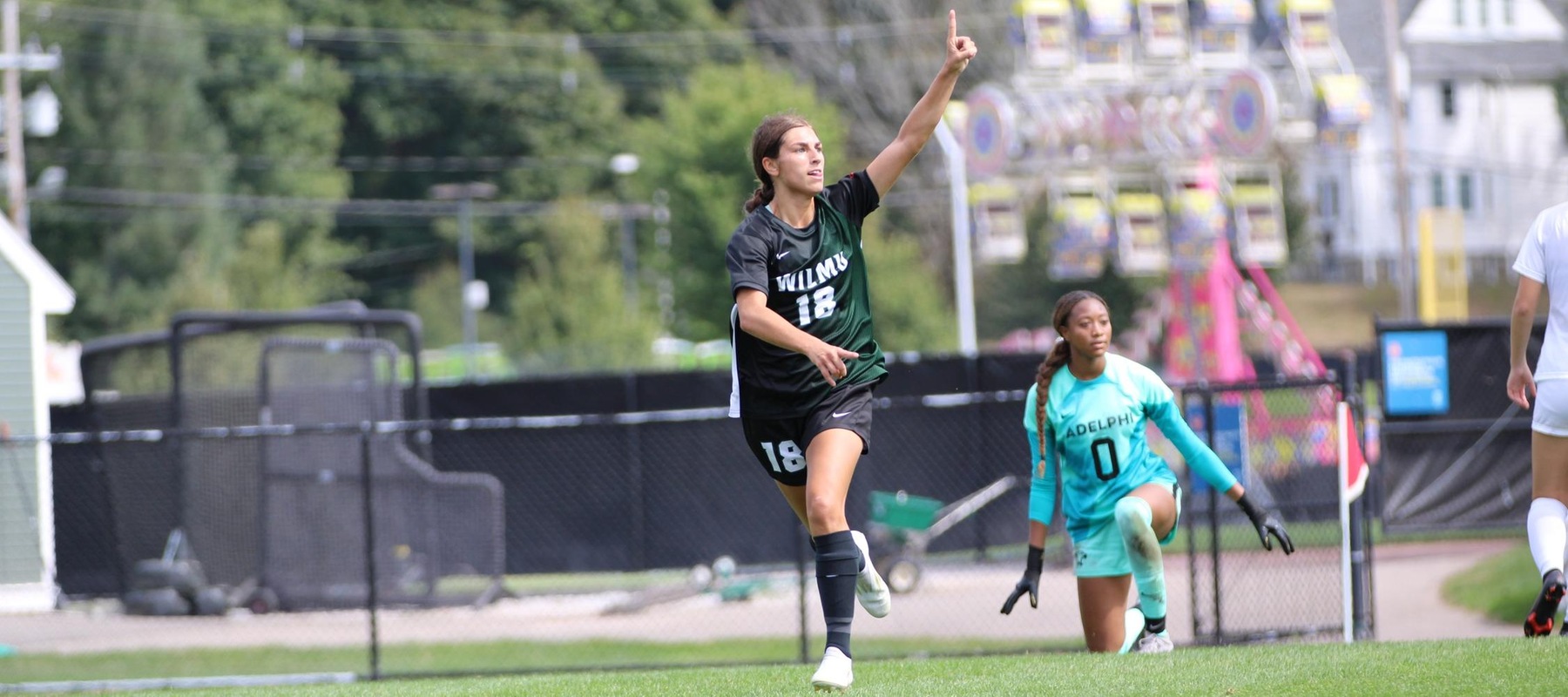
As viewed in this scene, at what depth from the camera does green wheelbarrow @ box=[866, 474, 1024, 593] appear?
15727mm

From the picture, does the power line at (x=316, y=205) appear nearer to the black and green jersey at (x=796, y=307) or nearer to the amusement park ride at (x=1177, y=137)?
the amusement park ride at (x=1177, y=137)

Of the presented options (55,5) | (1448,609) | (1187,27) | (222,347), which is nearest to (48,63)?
(222,347)

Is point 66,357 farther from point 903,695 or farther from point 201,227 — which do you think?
point 903,695

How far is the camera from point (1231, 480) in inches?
279

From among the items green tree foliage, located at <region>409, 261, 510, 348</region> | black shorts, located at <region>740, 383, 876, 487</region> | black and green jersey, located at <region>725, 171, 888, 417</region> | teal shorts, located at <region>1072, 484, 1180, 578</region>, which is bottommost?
green tree foliage, located at <region>409, 261, 510, 348</region>

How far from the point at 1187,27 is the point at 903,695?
20.4m

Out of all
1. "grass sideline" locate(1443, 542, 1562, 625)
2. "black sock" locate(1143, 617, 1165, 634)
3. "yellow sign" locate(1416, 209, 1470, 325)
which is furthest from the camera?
"yellow sign" locate(1416, 209, 1470, 325)

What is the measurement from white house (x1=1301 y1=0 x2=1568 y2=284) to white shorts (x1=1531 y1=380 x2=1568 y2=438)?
56322mm

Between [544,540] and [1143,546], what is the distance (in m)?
12.0

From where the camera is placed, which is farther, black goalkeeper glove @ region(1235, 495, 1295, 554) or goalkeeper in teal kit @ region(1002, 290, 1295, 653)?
goalkeeper in teal kit @ region(1002, 290, 1295, 653)

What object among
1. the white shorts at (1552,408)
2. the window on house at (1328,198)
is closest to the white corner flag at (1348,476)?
the white shorts at (1552,408)

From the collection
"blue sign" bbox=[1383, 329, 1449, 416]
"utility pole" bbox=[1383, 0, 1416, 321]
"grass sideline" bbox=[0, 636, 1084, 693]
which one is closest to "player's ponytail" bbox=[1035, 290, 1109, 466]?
"grass sideline" bbox=[0, 636, 1084, 693]

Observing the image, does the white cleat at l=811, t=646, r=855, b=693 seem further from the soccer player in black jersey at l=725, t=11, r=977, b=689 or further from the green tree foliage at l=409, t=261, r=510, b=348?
the green tree foliage at l=409, t=261, r=510, b=348

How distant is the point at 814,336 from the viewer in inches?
239
